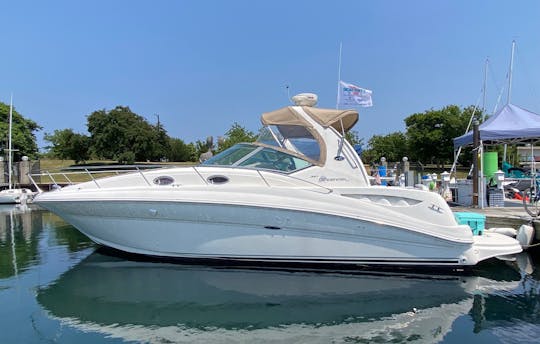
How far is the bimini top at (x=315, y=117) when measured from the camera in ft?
24.6

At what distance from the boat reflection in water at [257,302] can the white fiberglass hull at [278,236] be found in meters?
0.36

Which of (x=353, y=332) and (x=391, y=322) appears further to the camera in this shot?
→ (x=391, y=322)

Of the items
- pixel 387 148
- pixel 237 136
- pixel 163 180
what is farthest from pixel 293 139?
pixel 387 148

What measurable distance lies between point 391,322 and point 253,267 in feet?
9.14

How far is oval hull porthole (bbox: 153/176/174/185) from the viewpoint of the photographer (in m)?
7.18

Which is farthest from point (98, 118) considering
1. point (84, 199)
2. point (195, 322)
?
point (195, 322)

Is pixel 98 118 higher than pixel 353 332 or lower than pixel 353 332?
higher

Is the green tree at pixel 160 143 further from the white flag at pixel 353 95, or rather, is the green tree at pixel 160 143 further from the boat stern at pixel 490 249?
the boat stern at pixel 490 249

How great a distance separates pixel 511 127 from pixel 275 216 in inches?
394

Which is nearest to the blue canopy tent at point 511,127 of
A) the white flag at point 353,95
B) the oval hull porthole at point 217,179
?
the white flag at point 353,95

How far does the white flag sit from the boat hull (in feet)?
10.8

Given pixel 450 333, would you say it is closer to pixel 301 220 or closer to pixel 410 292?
pixel 410 292

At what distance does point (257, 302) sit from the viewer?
5.58 metres

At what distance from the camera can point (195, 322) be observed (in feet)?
16.1
